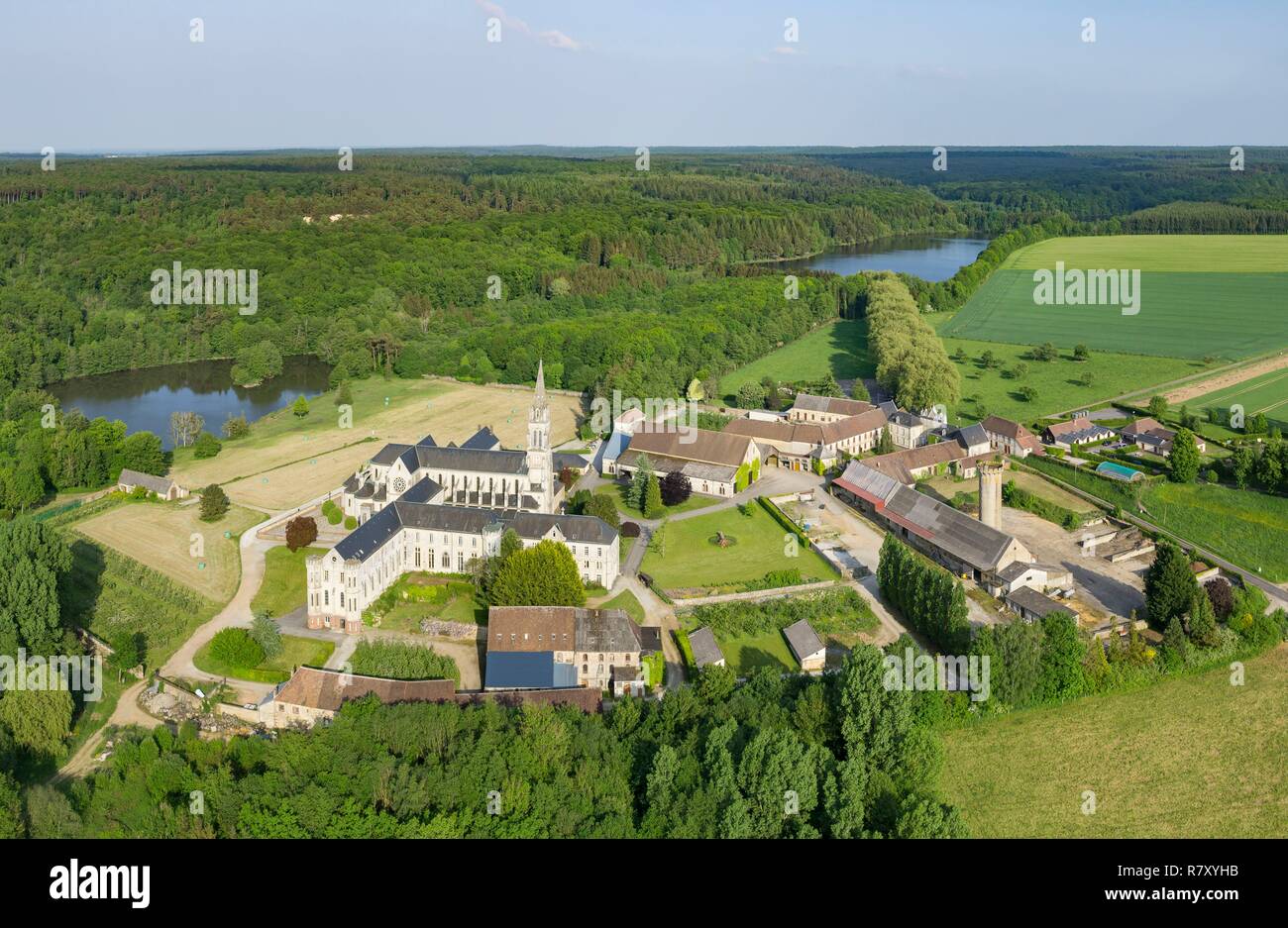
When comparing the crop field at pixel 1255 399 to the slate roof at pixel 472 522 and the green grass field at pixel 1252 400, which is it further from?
the slate roof at pixel 472 522

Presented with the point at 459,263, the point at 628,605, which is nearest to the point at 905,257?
the point at 459,263

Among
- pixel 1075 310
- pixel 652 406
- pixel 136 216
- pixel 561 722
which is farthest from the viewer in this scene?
pixel 136 216

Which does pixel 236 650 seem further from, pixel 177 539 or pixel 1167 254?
pixel 1167 254

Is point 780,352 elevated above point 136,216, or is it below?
below

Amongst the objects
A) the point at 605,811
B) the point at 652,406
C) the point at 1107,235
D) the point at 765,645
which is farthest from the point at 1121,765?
the point at 1107,235

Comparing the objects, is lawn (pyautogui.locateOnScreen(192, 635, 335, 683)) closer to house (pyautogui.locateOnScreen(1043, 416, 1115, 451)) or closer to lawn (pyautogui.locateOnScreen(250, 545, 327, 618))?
lawn (pyautogui.locateOnScreen(250, 545, 327, 618))

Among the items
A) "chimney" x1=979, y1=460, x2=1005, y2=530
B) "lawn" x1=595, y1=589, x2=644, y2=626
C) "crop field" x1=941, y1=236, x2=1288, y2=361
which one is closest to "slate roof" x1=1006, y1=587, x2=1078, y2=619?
"chimney" x1=979, y1=460, x2=1005, y2=530

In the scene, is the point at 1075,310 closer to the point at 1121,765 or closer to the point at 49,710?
the point at 1121,765
